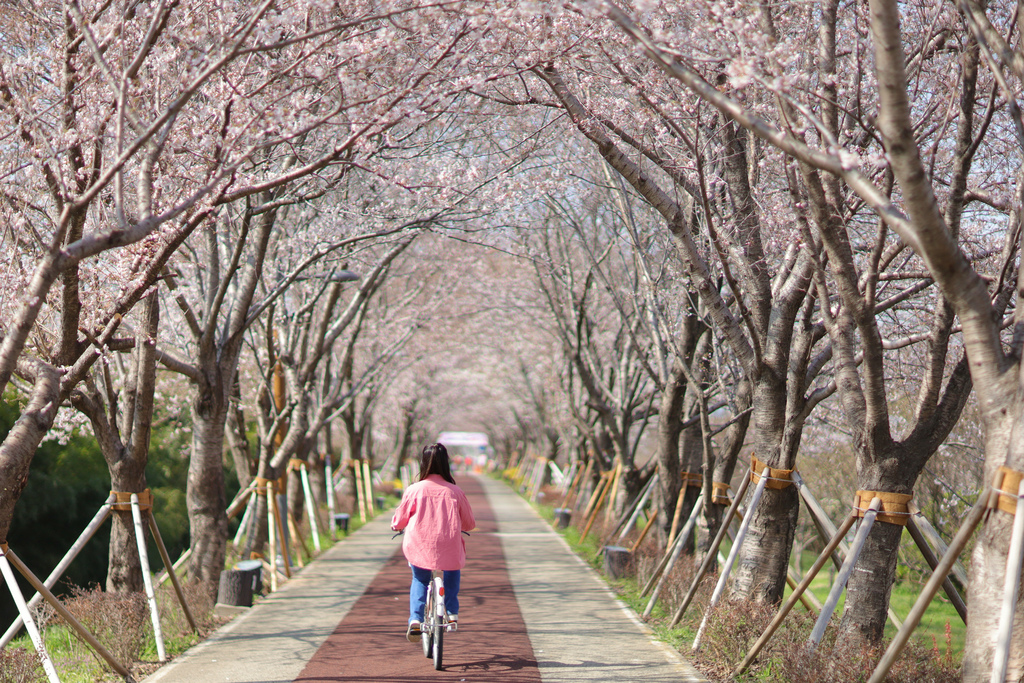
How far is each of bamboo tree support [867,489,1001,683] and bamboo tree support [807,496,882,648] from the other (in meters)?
0.85

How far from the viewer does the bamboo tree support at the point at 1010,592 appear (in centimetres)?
448

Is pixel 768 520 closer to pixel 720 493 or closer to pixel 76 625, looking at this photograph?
pixel 720 493

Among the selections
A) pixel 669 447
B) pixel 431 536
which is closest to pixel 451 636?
pixel 431 536

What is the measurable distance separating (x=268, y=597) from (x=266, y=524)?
2737 millimetres

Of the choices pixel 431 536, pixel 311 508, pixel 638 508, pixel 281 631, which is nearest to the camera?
pixel 431 536

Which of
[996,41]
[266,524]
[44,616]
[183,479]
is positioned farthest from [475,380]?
[996,41]

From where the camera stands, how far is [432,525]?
7.10 m

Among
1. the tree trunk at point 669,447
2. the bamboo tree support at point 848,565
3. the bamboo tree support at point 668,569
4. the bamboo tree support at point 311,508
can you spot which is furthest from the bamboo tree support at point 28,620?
the bamboo tree support at point 311,508

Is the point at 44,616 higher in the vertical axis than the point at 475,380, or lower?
lower

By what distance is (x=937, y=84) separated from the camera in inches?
282

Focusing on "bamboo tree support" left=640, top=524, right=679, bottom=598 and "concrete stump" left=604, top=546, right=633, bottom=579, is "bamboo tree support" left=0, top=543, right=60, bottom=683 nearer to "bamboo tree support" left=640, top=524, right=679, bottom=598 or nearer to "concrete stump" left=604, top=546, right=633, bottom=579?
"bamboo tree support" left=640, top=524, right=679, bottom=598

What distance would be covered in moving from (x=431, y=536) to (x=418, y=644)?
66.3 inches

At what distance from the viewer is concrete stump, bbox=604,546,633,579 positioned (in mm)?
12250

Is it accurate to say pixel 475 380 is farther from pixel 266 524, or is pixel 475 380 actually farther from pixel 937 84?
pixel 937 84
